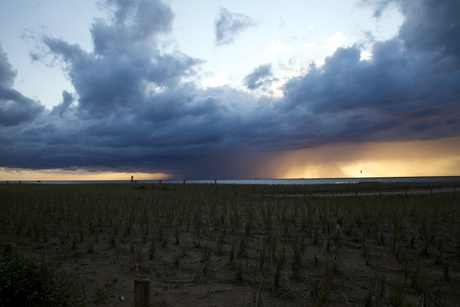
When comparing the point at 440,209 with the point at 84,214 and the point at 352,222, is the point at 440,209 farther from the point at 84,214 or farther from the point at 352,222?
the point at 84,214

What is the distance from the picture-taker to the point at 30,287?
15.8 feet

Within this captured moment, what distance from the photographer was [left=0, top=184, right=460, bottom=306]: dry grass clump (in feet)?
19.8

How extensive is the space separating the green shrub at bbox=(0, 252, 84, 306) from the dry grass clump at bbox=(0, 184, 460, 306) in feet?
2.76

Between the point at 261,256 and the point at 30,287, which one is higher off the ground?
the point at 30,287

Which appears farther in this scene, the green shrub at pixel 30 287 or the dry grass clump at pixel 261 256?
the dry grass clump at pixel 261 256

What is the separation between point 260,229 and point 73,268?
6153mm

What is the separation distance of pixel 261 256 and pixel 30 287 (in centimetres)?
460

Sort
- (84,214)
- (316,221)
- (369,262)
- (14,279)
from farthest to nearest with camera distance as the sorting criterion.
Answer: (84,214) → (316,221) → (369,262) → (14,279)

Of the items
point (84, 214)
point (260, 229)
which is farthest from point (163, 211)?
point (260, 229)

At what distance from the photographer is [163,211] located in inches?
556

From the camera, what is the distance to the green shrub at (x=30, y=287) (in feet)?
15.3

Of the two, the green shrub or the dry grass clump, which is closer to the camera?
the green shrub

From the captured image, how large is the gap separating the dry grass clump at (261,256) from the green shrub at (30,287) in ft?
2.76

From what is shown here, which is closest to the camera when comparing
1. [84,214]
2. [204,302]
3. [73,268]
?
[204,302]
